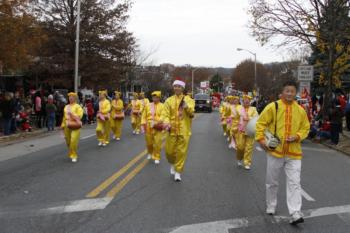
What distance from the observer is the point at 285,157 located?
21.6ft

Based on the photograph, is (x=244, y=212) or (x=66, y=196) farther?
(x=66, y=196)

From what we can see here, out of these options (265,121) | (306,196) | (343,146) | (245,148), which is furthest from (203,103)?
(265,121)

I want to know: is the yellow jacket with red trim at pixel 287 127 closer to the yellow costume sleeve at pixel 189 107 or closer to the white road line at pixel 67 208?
the white road line at pixel 67 208

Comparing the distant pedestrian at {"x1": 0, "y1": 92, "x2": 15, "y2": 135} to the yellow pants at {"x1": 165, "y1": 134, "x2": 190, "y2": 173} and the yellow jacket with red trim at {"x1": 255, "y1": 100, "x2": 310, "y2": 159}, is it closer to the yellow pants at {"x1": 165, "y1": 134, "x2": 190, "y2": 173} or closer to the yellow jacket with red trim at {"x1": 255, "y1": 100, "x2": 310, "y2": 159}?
the yellow pants at {"x1": 165, "y1": 134, "x2": 190, "y2": 173}

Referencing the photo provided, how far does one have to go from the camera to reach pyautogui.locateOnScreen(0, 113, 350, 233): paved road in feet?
20.4

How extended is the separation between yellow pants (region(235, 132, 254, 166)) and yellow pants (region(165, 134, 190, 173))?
2.26 metres

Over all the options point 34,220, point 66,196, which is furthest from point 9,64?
point 34,220

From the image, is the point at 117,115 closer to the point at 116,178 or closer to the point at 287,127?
the point at 116,178

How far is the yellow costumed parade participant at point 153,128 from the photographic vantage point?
11938 mm

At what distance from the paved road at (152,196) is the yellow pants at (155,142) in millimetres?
375

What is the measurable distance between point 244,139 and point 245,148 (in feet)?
0.77

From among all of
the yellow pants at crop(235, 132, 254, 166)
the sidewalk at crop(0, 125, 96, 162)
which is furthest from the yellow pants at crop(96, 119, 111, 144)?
the yellow pants at crop(235, 132, 254, 166)

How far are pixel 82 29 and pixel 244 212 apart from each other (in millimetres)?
28895

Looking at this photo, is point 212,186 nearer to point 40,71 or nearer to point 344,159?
point 344,159
